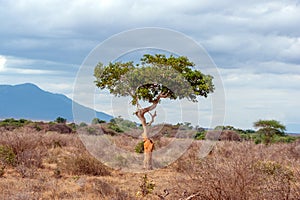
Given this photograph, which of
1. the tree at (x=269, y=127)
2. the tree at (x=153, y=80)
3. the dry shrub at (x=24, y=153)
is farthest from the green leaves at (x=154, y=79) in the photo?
the tree at (x=269, y=127)

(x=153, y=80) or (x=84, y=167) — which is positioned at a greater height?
(x=153, y=80)

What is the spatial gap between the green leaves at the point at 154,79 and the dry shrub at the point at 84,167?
7.36 feet

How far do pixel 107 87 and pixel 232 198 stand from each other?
823cm

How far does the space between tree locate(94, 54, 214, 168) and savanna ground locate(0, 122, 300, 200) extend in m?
1.90

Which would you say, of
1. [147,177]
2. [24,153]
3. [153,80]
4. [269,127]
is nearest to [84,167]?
[147,177]

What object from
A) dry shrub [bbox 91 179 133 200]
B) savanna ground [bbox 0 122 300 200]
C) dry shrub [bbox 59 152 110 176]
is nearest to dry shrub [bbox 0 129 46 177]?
savanna ground [bbox 0 122 300 200]

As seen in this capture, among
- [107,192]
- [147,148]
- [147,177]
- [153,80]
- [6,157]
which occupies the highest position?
[153,80]

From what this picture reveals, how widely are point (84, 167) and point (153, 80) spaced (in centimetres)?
334

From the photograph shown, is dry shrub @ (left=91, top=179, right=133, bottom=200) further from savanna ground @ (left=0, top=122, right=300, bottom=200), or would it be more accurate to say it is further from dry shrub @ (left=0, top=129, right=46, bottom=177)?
dry shrub @ (left=0, top=129, right=46, bottom=177)

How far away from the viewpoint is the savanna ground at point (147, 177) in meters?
6.91

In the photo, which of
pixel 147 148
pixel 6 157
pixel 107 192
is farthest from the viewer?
pixel 147 148

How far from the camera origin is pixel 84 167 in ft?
45.0

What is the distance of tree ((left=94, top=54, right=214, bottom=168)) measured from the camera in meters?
14.0

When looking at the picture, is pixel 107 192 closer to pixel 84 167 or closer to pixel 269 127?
pixel 84 167
